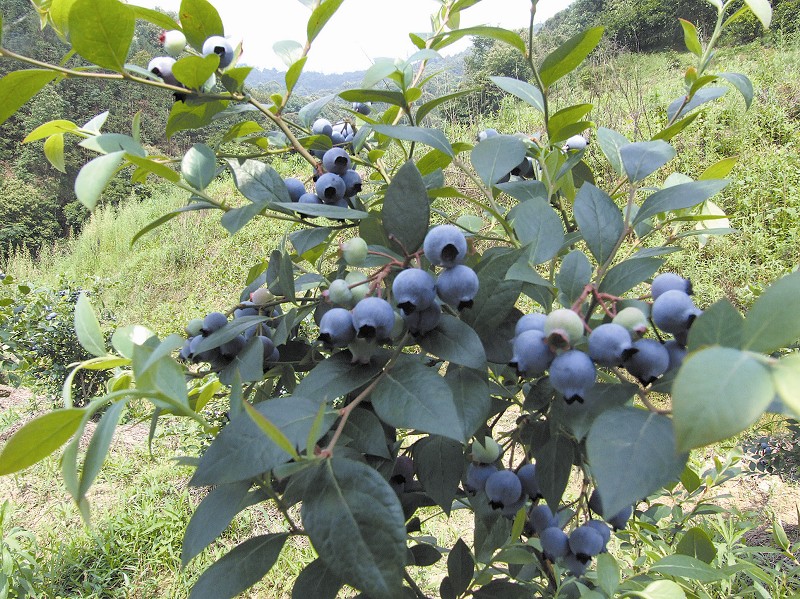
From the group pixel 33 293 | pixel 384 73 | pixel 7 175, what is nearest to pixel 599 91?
pixel 33 293

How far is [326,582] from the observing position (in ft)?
1.52

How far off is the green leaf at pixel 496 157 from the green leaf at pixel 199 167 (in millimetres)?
266

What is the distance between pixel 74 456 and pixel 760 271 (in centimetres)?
416

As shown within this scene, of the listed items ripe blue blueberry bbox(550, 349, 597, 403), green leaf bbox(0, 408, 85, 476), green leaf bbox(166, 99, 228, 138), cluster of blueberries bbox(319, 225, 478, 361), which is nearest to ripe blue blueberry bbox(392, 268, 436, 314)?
cluster of blueberries bbox(319, 225, 478, 361)

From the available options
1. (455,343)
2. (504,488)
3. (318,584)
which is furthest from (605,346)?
(318,584)

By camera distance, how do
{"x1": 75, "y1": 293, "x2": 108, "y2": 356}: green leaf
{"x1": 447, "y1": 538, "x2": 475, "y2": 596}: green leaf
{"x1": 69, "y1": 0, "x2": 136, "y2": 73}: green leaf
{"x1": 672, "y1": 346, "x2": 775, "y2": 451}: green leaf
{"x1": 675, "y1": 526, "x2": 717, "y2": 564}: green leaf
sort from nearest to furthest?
1. {"x1": 672, "y1": 346, "x2": 775, "y2": 451}: green leaf
2. {"x1": 69, "y1": 0, "x2": 136, "y2": 73}: green leaf
3. {"x1": 75, "y1": 293, "x2": 108, "y2": 356}: green leaf
4. {"x1": 447, "y1": 538, "x2": 475, "y2": 596}: green leaf
5. {"x1": 675, "y1": 526, "x2": 717, "y2": 564}: green leaf

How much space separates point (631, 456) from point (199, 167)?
46cm

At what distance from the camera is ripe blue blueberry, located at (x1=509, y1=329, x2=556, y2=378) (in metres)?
0.34

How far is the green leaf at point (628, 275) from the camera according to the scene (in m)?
0.43

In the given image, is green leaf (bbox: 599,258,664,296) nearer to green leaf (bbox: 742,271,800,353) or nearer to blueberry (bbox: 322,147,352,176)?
green leaf (bbox: 742,271,800,353)

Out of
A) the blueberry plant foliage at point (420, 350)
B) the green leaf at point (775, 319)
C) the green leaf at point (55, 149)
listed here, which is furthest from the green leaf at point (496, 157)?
the green leaf at point (55, 149)

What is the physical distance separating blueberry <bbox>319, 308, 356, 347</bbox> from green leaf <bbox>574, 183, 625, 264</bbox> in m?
0.22

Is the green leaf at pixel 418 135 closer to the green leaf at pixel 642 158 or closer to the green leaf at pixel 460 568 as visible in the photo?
the green leaf at pixel 642 158

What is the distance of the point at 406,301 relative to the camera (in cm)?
37
